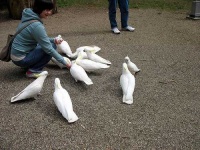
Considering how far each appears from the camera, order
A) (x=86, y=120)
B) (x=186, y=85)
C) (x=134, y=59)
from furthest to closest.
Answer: (x=134, y=59), (x=186, y=85), (x=86, y=120)

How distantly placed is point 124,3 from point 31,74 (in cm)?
256

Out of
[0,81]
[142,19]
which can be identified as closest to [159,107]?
[0,81]

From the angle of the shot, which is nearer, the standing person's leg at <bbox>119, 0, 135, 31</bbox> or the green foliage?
the standing person's leg at <bbox>119, 0, 135, 31</bbox>

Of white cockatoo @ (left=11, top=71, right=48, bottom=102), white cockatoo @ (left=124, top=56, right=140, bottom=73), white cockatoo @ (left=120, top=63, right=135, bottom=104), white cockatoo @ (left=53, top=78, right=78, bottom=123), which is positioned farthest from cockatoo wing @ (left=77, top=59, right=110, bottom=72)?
white cockatoo @ (left=53, top=78, right=78, bottom=123)

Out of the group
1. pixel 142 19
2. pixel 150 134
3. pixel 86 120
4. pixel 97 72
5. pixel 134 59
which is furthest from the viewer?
pixel 142 19

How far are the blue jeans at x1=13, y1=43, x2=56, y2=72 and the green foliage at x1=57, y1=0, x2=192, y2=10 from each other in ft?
16.3

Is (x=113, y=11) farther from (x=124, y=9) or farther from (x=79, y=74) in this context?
(x=79, y=74)

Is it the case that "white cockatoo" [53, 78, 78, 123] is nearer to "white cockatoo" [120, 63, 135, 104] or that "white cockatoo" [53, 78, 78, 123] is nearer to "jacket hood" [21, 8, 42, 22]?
"white cockatoo" [120, 63, 135, 104]

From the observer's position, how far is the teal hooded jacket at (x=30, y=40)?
10.4ft

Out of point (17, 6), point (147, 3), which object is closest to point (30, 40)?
point (17, 6)

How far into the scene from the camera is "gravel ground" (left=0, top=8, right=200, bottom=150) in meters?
2.32

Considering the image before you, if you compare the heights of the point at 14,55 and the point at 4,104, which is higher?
→ the point at 14,55

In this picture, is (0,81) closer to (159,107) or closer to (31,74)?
(31,74)

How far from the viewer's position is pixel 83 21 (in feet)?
21.7
